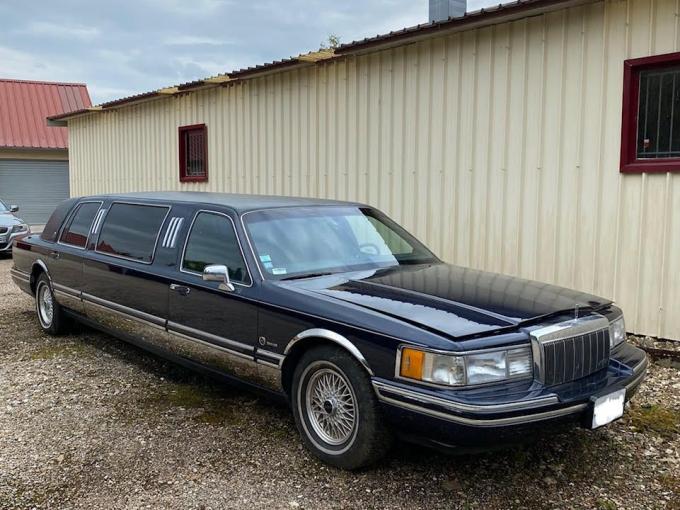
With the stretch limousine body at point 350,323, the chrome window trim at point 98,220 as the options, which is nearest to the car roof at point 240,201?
the stretch limousine body at point 350,323

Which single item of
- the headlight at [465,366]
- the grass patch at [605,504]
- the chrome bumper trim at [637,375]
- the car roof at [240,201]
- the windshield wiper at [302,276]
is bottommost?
the grass patch at [605,504]

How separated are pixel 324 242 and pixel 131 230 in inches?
74.5

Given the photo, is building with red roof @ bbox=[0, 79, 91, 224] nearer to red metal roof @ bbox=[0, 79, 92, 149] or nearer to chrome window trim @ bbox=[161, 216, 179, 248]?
red metal roof @ bbox=[0, 79, 92, 149]

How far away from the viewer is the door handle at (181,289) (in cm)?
468

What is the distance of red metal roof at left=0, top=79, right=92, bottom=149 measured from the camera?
76.1 feet

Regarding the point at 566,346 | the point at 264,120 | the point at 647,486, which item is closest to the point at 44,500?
the point at 566,346

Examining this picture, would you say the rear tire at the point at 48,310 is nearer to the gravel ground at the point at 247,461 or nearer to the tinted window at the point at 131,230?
the tinted window at the point at 131,230

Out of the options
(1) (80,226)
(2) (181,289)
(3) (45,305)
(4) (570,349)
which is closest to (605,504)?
(4) (570,349)

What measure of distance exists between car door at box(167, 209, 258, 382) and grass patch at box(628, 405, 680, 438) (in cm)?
263

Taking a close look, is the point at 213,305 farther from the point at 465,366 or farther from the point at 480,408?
the point at 480,408

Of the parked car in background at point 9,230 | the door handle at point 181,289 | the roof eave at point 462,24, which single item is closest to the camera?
the door handle at point 181,289

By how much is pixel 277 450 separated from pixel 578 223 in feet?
13.2

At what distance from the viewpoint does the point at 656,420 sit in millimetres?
4488

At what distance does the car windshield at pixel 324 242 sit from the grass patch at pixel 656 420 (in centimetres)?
183
